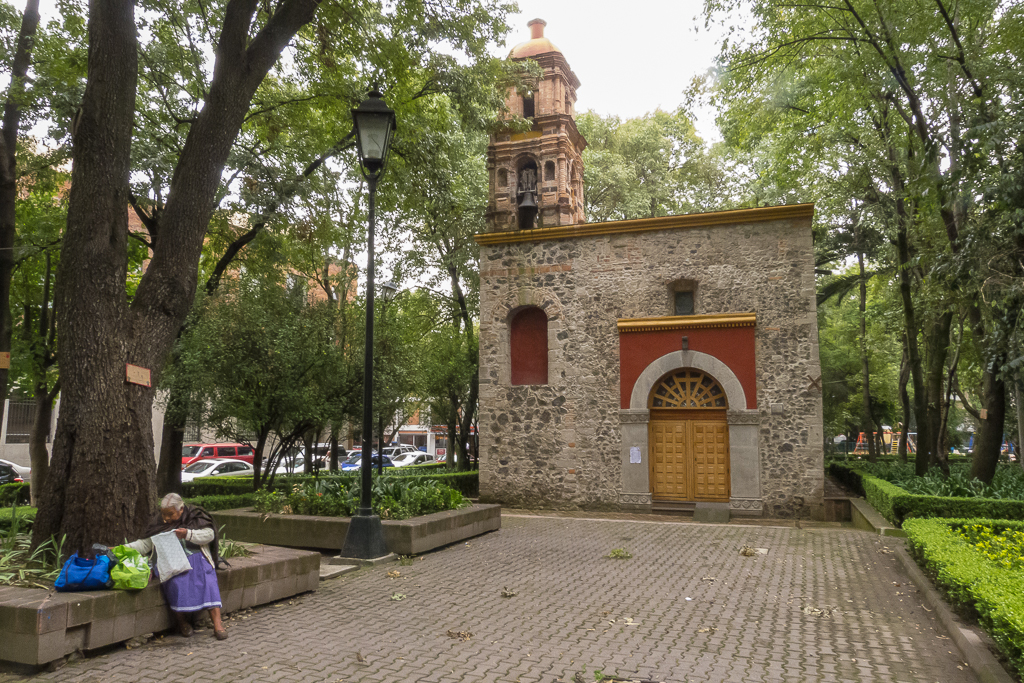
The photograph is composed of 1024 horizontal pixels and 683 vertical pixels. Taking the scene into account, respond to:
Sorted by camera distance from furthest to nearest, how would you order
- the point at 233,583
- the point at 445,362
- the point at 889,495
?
the point at 445,362 < the point at 889,495 < the point at 233,583

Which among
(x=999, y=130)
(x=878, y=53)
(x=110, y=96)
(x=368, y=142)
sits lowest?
(x=110, y=96)

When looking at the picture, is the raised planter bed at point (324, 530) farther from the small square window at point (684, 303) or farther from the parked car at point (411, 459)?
the parked car at point (411, 459)

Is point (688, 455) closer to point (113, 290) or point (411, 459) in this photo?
point (113, 290)

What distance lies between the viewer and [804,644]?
5551 mm

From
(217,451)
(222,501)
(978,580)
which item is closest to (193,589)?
(978,580)

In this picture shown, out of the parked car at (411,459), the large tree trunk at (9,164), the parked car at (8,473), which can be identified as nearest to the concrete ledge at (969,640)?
the large tree trunk at (9,164)

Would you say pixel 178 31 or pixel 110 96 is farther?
pixel 178 31

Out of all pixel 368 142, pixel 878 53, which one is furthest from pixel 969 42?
pixel 368 142

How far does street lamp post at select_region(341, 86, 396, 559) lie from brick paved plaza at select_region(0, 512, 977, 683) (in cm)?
45

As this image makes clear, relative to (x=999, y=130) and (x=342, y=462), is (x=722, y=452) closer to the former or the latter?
(x=999, y=130)

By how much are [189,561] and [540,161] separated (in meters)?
15.0

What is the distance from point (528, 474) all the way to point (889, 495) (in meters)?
7.38

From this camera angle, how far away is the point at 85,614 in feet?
16.2

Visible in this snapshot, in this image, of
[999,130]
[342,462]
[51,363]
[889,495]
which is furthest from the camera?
[342,462]
